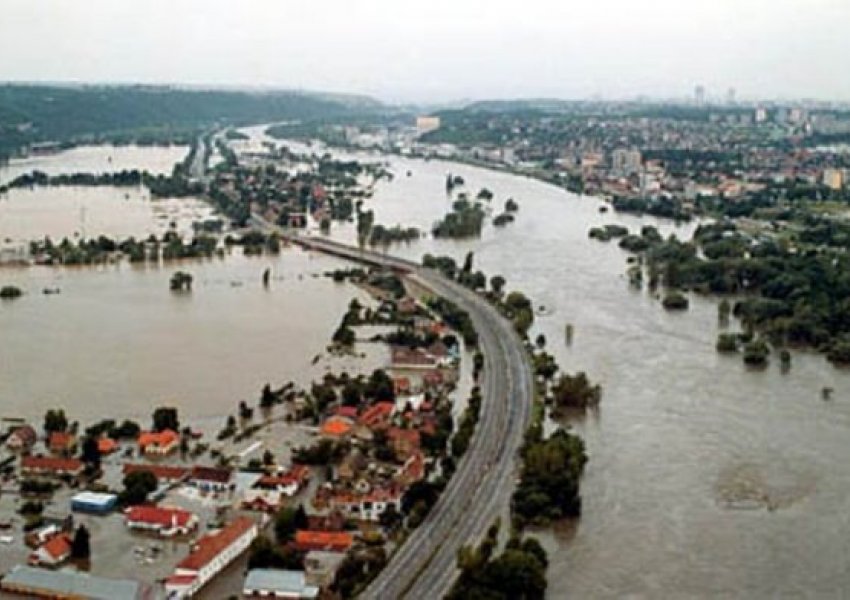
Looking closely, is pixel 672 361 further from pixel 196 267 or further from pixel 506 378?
pixel 196 267

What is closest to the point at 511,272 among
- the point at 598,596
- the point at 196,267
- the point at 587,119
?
the point at 196,267

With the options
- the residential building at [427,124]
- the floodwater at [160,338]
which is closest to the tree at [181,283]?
the floodwater at [160,338]

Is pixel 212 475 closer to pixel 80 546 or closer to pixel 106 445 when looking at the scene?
pixel 106 445

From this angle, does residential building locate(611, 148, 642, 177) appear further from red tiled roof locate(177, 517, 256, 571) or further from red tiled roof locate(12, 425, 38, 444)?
red tiled roof locate(177, 517, 256, 571)

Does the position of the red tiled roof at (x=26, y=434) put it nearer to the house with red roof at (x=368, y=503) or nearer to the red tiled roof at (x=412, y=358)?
the house with red roof at (x=368, y=503)

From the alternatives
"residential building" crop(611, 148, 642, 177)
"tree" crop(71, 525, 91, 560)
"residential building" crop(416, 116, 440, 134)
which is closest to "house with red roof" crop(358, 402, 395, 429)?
"tree" crop(71, 525, 91, 560)

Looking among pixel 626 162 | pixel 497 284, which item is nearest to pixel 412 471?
pixel 497 284
